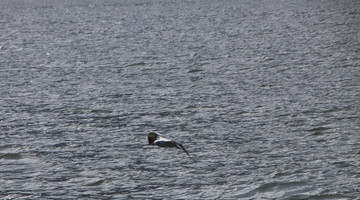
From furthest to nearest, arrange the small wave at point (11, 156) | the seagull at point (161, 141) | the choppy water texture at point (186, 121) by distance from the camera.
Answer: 1. the small wave at point (11, 156)
2. the choppy water texture at point (186, 121)
3. the seagull at point (161, 141)

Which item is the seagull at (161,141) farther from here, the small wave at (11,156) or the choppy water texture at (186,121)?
the small wave at (11,156)

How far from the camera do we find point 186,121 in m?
25.4

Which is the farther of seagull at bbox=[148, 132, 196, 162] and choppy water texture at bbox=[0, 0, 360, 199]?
choppy water texture at bbox=[0, 0, 360, 199]

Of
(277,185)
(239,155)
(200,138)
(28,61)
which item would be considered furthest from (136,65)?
(277,185)

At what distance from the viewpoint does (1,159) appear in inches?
834

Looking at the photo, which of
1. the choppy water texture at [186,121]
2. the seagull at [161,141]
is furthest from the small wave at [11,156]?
the seagull at [161,141]

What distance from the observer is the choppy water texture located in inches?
714

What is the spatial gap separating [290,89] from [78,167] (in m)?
13.2

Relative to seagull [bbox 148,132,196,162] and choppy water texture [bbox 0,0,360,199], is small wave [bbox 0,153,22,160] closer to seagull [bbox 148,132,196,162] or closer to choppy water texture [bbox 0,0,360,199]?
choppy water texture [bbox 0,0,360,199]

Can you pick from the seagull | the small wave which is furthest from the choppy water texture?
the seagull

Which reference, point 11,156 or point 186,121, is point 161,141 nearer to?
point 11,156

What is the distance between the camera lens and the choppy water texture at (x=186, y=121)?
1812 cm

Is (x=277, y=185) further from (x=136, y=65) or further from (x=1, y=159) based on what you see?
(x=136, y=65)

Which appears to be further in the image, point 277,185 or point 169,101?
point 169,101
